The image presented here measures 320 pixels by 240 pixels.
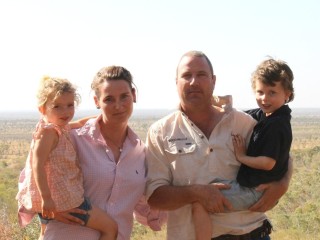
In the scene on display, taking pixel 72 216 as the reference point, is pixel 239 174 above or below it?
above

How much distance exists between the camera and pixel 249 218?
11.2 feet

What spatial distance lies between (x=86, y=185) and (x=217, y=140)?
998mm

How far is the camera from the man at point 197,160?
3348mm

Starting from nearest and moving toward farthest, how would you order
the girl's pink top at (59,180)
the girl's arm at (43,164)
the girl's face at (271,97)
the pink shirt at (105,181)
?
1. the girl's arm at (43,164)
2. the girl's pink top at (59,180)
3. the pink shirt at (105,181)
4. the girl's face at (271,97)

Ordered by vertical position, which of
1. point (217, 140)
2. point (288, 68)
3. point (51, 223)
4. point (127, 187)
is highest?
Answer: point (288, 68)

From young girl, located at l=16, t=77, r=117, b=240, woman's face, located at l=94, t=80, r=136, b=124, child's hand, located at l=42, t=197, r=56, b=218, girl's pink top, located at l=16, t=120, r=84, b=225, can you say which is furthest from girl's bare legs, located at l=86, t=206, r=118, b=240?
woman's face, located at l=94, t=80, r=136, b=124

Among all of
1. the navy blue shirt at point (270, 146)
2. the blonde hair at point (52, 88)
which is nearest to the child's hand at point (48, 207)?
the blonde hair at point (52, 88)

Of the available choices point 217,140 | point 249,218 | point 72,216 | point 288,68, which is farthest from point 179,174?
point 288,68

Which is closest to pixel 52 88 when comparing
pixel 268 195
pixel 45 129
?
pixel 45 129

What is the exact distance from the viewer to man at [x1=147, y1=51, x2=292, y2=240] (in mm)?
3348

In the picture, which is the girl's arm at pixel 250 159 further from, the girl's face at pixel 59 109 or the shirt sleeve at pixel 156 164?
the girl's face at pixel 59 109

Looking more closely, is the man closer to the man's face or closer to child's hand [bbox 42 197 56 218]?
the man's face

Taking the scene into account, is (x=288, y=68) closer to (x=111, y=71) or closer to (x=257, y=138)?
(x=257, y=138)

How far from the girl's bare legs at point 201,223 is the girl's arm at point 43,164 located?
0.99 meters
